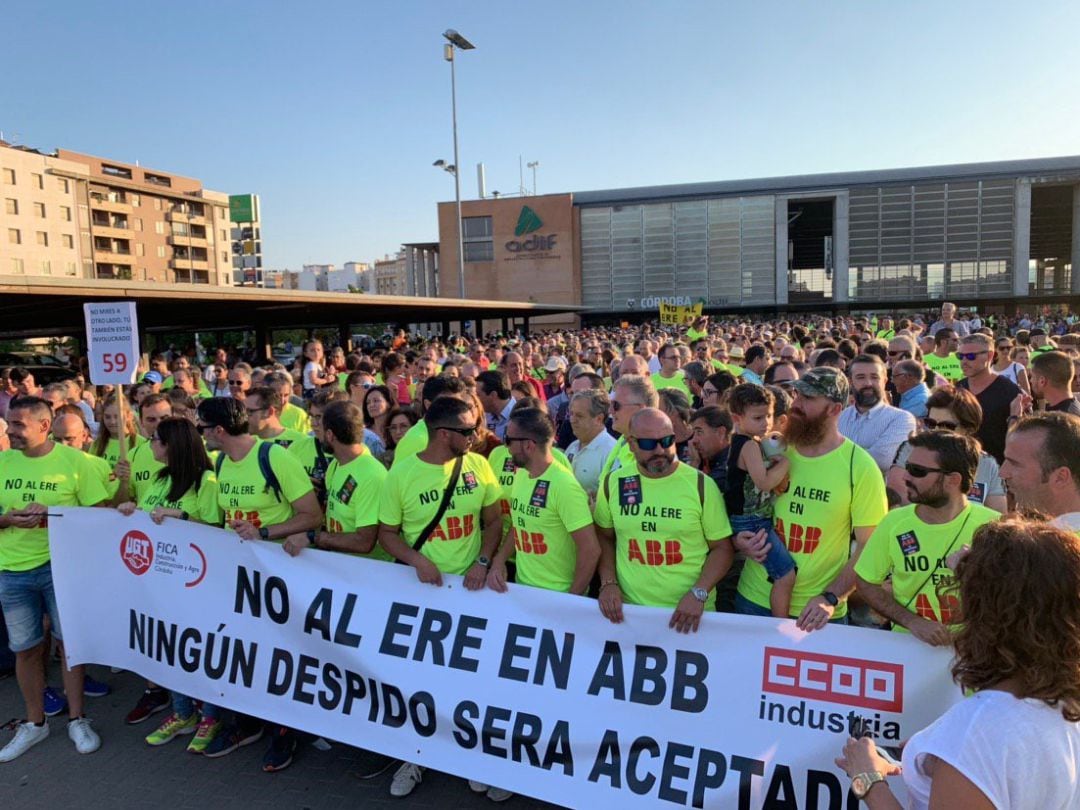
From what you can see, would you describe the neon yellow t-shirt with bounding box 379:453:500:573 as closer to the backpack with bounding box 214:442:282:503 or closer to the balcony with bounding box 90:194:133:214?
the backpack with bounding box 214:442:282:503

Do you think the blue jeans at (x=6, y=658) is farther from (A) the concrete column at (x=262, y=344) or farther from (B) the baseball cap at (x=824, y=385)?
(A) the concrete column at (x=262, y=344)

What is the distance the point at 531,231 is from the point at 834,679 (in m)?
60.8

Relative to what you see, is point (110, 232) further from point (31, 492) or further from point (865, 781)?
point (865, 781)

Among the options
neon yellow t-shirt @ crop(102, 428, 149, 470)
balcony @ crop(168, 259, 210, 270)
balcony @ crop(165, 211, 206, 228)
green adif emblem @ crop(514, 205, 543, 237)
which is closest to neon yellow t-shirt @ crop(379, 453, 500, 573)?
neon yellow t-shirt @ crop(102, 428, 149, 470)

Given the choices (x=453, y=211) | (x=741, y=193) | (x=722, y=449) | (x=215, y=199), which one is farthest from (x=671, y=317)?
(x=215, y=199)

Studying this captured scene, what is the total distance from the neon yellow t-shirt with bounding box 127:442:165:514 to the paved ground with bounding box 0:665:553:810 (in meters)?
1.60

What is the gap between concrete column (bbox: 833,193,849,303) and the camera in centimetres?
5628

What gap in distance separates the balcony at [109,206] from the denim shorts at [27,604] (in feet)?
253

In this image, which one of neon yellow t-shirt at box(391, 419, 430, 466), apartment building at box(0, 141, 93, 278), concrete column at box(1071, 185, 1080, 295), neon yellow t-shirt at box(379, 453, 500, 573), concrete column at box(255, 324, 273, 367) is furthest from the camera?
apartment building at box(0, 141, 93, 278)

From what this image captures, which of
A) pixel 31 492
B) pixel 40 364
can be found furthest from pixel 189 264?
pixel 31 492

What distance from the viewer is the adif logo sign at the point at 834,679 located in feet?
9.44

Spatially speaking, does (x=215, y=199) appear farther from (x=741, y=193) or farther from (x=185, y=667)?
(x=185, y=667)

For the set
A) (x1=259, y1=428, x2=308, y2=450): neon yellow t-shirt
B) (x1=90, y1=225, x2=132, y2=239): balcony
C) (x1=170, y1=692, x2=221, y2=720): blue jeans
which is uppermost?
(x1=90, y1=225, x2=132, y2=239): balcony

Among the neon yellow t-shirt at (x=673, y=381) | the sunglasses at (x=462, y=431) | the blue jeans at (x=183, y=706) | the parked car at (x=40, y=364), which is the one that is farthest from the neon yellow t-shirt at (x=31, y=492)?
the parked car at (x=40, y=364)
